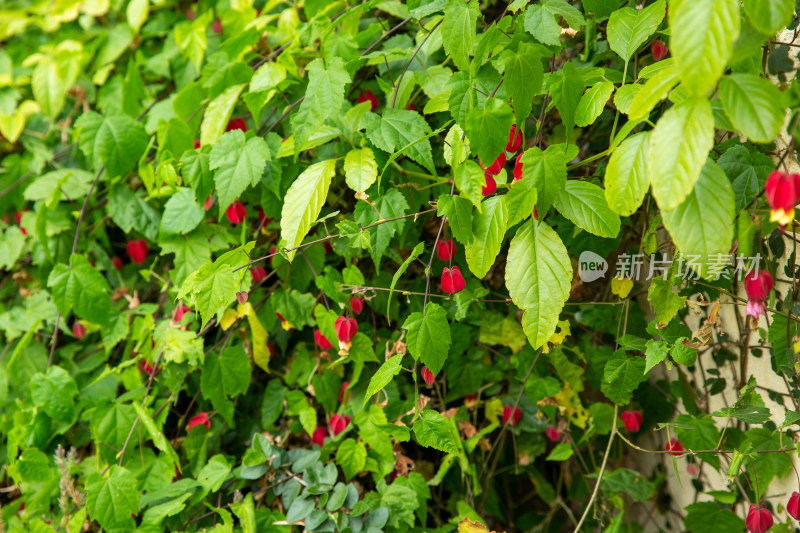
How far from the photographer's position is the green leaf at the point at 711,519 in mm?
1230

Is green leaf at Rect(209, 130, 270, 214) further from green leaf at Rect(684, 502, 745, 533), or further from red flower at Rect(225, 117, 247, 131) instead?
green leaf at Rect(684, 502, 745, 533)

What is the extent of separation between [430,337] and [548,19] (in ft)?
1.74

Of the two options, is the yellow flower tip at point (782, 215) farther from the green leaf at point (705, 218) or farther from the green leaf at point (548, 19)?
the green leaf at point (548, 19)

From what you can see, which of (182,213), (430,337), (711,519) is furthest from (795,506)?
(182,213)

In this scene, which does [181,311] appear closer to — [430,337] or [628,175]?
[430,337]

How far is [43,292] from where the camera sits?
165cm

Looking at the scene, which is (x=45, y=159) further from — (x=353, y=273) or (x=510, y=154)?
(x=510, y=154)

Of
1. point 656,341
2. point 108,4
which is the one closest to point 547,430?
point 656,341

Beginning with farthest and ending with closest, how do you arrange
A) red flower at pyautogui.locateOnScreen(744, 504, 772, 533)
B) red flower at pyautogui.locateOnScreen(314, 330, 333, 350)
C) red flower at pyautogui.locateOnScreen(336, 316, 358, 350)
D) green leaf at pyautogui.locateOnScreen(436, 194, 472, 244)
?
red flower at pyautogui.locateOnScreen(314, 330, 333, 350), red flower at pyautogui.locateOnScreen(336, 316, 358, 350), red flower at pyautogui.locateOnScreen(744, 504, 772, 533), green leaf at pyautogui.locateOnScreen(436, 194, 472, 244)

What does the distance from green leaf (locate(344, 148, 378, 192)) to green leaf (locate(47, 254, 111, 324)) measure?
0.76 metres

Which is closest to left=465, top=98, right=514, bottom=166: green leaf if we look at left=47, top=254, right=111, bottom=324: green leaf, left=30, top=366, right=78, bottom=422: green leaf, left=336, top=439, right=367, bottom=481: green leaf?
left=336, top=439, right=367, bottom=481: green leaf

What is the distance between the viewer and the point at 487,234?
0.89m

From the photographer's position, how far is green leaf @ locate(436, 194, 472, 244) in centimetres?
90

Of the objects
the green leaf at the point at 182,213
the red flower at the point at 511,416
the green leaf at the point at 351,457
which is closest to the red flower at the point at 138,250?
the green leaf at the point at 182,213
